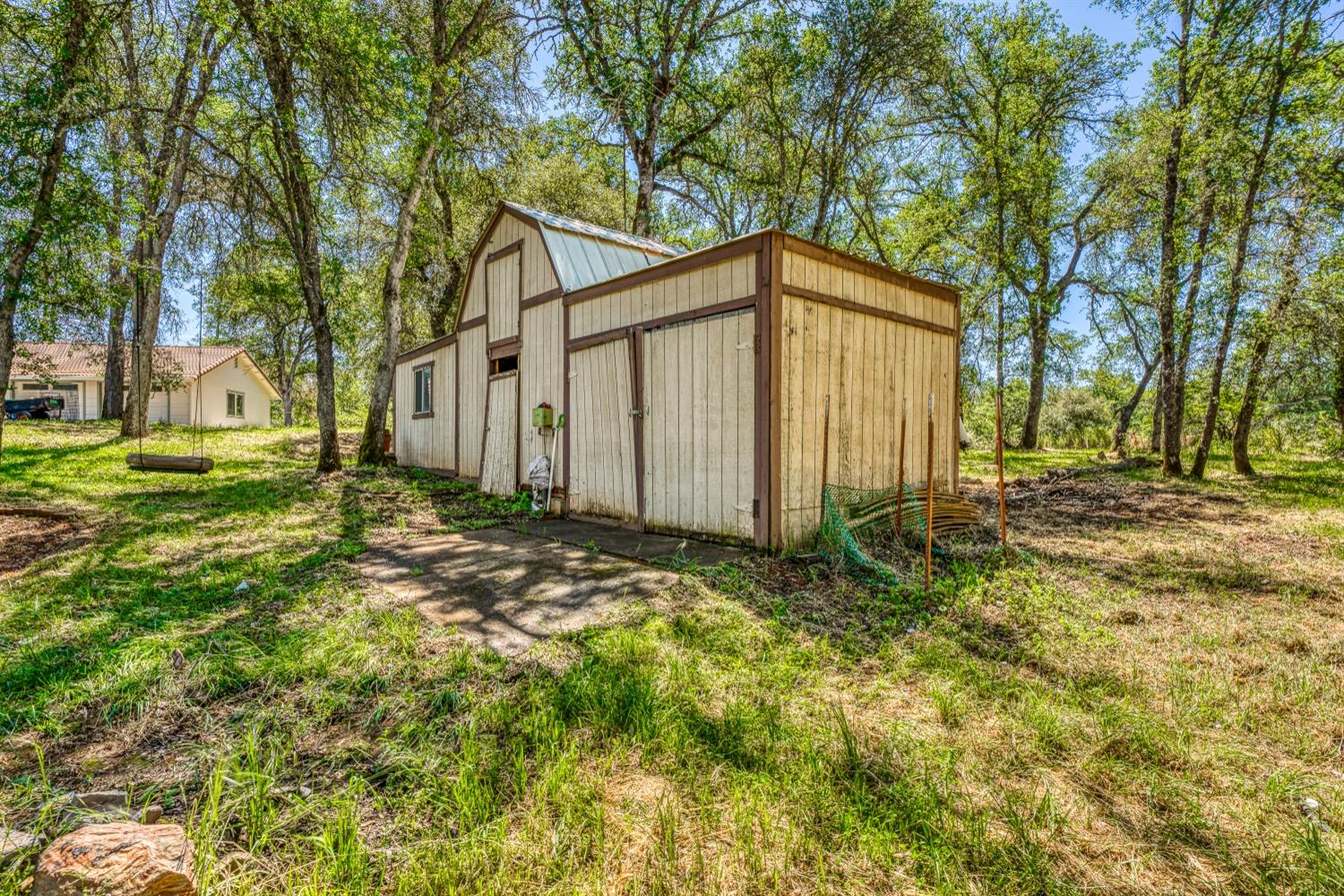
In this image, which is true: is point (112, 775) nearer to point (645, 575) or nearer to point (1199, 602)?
point (645, 575)

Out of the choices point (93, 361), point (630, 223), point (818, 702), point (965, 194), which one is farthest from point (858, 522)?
point (93, 361)

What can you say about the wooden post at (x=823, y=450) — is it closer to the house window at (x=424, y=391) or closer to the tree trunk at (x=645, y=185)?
the tree trunk at (x=645, y=185)

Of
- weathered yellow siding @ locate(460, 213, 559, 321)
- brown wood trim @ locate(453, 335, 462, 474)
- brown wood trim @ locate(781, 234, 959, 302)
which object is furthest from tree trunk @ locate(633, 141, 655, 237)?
brown wood trim @ locate(781, 234, 959, 302)

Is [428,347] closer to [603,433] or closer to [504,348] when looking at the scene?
[504,348]

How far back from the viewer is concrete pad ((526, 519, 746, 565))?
4.61 metres

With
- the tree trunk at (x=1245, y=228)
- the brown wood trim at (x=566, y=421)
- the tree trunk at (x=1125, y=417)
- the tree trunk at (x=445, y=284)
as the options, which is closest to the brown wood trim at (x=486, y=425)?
the brown wood trim at (x=566, y=421)

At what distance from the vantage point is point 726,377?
4.91m

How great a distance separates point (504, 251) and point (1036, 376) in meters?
14.9

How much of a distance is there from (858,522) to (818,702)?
274 centimetres

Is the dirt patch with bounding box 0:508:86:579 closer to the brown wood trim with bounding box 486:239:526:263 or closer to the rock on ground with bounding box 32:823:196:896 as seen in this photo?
the rock on ground with bounding box 32:823:196:896

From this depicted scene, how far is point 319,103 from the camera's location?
740cm

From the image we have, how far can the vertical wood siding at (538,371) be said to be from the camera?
Answer: 7082 mm

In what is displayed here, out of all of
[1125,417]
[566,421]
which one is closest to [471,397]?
[566,421]

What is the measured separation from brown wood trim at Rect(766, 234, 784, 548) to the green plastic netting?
1.61ft
